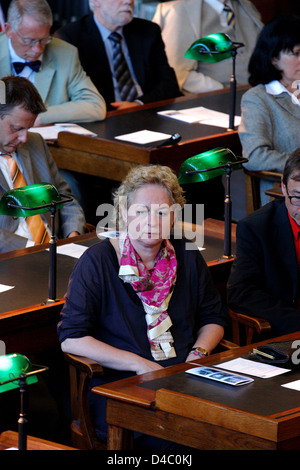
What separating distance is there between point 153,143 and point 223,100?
1317 mm

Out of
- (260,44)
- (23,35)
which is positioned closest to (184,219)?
(260,44)

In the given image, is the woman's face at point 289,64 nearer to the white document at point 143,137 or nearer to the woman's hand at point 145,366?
the white document at point 143,137

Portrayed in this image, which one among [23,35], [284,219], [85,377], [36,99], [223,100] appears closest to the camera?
[85,377]

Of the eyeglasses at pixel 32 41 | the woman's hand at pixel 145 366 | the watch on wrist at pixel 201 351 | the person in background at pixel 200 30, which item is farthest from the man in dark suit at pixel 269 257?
the person in background at pixel 200 30

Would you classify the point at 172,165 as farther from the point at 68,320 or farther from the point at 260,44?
the point at 68,320

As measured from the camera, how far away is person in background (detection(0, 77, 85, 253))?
150 inches

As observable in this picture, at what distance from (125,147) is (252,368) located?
228cm

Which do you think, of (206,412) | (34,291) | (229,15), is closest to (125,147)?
(34,291)

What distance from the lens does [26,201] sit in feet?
10.1

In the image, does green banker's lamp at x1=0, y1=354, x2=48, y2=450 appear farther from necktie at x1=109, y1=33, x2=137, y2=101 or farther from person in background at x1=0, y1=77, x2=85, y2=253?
necktie at x1=109, y1=33, x2=137, y2=101

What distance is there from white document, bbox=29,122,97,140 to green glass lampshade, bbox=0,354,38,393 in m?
2.92

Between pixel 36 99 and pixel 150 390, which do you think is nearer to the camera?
pixel 150 390

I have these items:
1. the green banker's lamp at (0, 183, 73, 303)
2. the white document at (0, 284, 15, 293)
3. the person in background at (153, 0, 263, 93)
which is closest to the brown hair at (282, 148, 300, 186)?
the green banker's lamp at (0, 183, 73, 303)

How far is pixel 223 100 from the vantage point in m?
5.84
